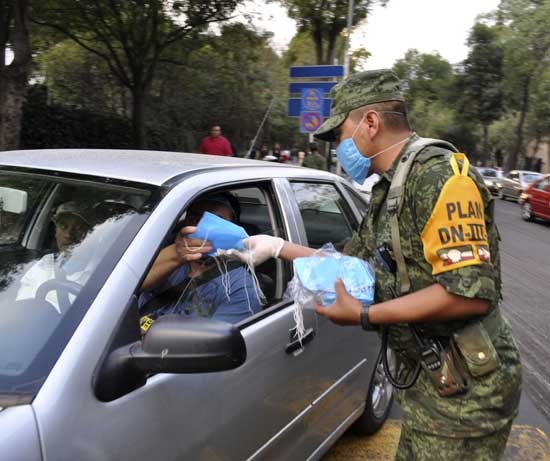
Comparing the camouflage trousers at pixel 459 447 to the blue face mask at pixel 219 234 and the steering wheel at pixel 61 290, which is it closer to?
the blue face mask at pixel 219 234

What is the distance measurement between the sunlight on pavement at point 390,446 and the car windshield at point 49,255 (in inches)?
82.4

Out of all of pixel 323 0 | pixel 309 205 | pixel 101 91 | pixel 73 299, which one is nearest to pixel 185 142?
pixel 101 91

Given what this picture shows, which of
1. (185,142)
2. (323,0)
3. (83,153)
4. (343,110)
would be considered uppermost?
(323,0)

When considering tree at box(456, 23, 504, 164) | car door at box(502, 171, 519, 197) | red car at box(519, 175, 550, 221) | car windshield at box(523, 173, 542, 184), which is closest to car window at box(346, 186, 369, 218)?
red car at box(519, 175, 550, 221)

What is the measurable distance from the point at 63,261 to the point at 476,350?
138cm

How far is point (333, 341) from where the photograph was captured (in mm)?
2598

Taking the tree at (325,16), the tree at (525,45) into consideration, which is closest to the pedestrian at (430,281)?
the tree at (325,16)

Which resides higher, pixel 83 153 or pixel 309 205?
pixel 83 153

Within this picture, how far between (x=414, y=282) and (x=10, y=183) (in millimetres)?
1625

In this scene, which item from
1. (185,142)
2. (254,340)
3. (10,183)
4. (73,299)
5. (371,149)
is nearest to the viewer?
(73,299)

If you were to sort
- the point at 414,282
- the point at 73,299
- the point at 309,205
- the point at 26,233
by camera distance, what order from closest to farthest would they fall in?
1. the point at 73,299
2. the point at 414,282
3. the point at 26,233
4. the point at 309,205

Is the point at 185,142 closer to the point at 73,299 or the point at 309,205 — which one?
the point at 309,205

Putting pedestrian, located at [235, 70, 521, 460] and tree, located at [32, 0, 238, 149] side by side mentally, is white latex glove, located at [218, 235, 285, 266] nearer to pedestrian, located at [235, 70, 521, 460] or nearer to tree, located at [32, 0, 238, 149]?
pedestrian, located at [235, 70, 521, 460]

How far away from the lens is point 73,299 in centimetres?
155
